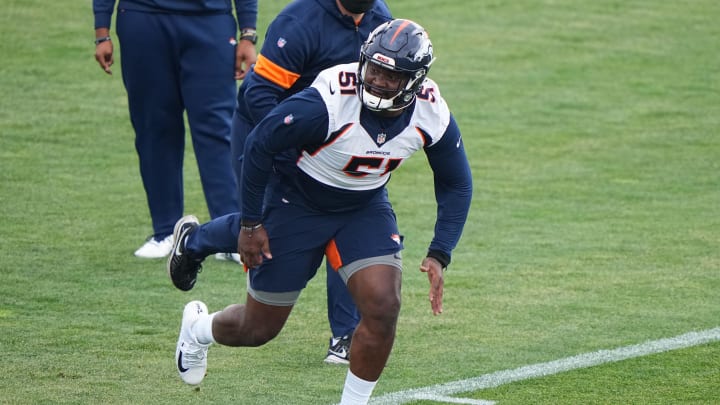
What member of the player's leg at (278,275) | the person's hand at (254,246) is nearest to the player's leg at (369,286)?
the player's leg at (278,275)

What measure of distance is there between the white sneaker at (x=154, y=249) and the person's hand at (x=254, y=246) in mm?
3401

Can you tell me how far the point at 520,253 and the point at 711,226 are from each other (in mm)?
1744

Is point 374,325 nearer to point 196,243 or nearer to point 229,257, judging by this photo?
point 196,243

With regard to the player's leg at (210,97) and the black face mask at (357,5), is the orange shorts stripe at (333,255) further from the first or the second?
the player's leg at (210,97)

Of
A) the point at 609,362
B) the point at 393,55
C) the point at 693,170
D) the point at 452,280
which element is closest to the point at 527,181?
the point at 693,170

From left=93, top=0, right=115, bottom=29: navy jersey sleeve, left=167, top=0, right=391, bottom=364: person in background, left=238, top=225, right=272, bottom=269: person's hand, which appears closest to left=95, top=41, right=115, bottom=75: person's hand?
left=93, top=0, right=115, bottom=29: navy jersey sleeve

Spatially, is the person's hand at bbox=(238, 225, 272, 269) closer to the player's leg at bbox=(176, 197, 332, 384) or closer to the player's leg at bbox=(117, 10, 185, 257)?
the player's leg at bbox=(176, 197, 332, 384)

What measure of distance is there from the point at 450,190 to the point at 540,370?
53.8 inches

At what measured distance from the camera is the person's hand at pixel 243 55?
29.0ft

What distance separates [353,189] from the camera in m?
5.77

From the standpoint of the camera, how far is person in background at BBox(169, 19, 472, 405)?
5.47 meters

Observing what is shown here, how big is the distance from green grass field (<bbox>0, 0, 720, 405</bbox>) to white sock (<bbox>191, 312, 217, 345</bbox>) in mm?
296

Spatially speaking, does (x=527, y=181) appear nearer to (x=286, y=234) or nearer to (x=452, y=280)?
(x=452, y=280)

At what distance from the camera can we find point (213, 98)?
884cm
